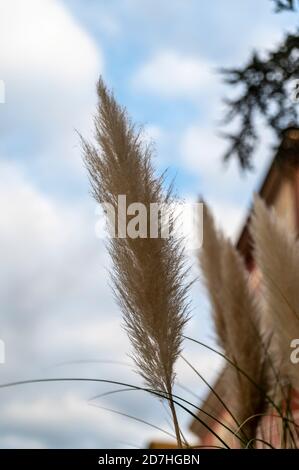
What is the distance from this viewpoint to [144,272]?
1.08m

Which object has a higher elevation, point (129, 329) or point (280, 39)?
point (280, 39)

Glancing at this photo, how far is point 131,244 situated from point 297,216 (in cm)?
492

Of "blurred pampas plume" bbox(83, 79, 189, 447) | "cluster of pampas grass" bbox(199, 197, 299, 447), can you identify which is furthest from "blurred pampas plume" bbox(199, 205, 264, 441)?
"blurred pampas plume" bbox(83, 79, 189, 447)

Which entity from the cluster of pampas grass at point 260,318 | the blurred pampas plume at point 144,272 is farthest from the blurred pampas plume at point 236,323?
the blurred pampas plume at point 144,272

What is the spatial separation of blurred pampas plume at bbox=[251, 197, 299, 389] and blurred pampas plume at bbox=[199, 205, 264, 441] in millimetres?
63

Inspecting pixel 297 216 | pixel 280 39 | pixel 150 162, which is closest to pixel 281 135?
pixel 280 39

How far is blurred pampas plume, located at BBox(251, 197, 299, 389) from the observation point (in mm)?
1636

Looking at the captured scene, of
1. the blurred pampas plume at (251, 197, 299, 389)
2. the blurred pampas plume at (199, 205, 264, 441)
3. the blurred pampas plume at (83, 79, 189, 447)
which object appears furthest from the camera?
the blurred pampas plume at (199, 205, 264, 441)

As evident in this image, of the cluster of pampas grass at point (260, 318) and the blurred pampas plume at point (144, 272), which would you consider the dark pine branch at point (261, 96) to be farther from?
the blurred pampas plume at point (144, 272)

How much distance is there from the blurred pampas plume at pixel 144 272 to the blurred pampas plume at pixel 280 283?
1.83 feet

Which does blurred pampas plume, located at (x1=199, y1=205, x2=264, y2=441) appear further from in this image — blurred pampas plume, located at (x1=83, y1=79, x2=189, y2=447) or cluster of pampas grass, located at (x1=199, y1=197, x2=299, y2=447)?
Answer: blurred pampas plume, located at (x1=83, y1=79, x2=189, y2=447)

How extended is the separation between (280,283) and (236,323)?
11.1 inches
